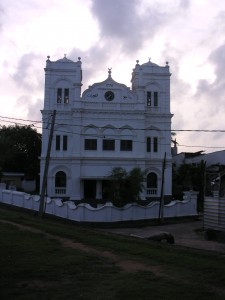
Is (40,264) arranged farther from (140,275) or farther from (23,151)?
(23,151)

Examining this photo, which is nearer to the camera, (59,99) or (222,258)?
(222,258)

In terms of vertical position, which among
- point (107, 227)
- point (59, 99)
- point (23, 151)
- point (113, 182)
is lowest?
point (107, 227)

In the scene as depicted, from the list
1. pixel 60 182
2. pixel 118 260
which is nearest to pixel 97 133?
pixel 60 182

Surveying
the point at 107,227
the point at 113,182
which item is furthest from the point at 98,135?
the point at 107,227

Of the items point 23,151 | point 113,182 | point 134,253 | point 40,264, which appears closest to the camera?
point 40,264

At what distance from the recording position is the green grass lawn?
21.9ft

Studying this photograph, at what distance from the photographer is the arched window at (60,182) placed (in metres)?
41.1

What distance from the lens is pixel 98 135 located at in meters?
41.1

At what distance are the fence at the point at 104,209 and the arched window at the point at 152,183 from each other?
34.3ft

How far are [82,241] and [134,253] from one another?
8.92 ft

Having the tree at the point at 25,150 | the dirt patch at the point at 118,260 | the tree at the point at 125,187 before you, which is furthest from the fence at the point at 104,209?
the tree at the point at 25,150

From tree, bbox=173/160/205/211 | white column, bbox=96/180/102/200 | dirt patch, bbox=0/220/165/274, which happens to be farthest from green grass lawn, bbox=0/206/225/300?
tree, bbox=173/160/205/211

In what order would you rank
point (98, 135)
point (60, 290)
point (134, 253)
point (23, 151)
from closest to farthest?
point (60, 290) → point (134, 253) → point (98, 135) → point (23, 151)

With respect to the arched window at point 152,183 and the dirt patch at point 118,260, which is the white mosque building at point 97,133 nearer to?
the arched window at point 152,183
